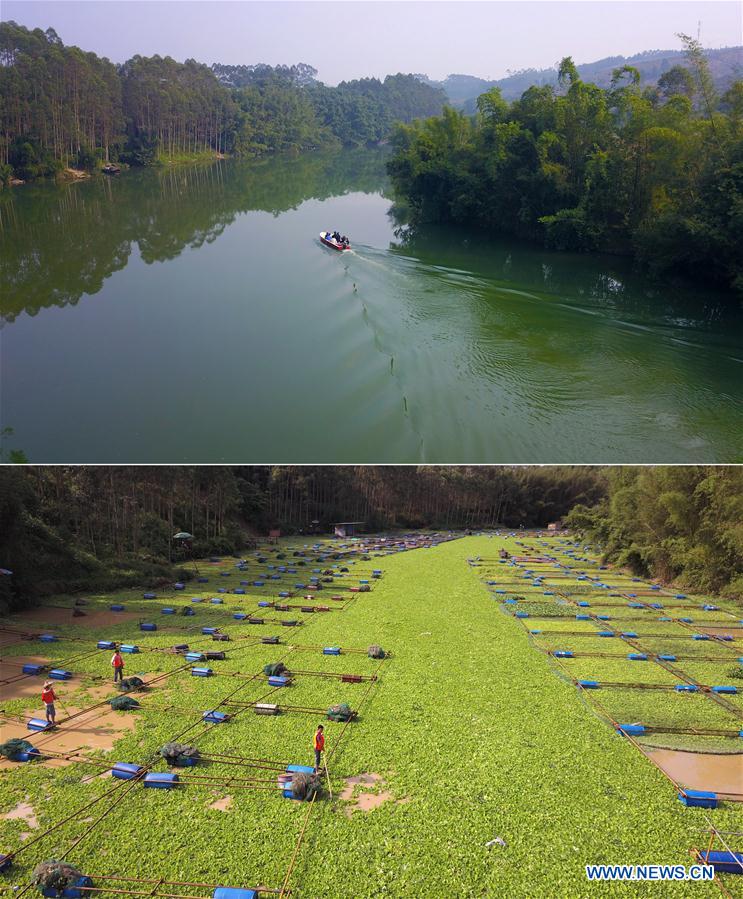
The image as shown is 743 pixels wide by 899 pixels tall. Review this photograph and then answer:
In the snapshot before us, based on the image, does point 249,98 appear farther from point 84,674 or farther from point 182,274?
point 84,674

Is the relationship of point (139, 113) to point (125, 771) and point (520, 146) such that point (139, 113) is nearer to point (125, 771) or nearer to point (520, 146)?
point (520, 146)

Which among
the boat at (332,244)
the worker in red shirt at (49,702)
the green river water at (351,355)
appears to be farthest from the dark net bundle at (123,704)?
the boat at (332,244)

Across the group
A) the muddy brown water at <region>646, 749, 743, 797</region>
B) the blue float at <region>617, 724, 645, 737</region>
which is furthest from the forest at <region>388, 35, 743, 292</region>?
the muddy brown water at <region>646, 749, 743, 797</region>

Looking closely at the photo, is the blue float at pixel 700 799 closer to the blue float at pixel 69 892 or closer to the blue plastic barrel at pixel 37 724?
the blue float at pixel 69 892

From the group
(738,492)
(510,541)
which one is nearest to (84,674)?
(738,492)

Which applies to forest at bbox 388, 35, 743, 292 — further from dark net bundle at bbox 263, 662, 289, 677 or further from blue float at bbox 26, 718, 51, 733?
blue float at bbox 26, 718, 51, 733

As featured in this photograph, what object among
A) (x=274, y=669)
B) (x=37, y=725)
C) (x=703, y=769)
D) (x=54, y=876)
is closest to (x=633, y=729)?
(x=703, y=769)

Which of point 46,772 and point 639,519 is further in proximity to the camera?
point 639,519
